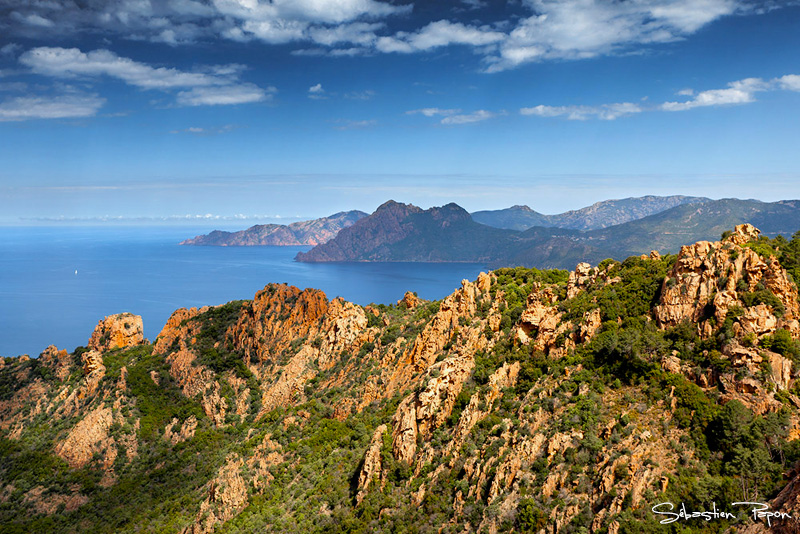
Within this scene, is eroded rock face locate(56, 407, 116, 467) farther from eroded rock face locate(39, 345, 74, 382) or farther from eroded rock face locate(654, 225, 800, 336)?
eroded rock face locate(654, 225, 800, 336)

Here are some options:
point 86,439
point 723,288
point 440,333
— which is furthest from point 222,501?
point 723,288

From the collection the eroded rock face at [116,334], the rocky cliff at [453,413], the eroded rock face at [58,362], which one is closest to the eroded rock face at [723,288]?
the rocky cliff at [453,413]

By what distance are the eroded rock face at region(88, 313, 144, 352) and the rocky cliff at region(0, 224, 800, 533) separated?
321 inches

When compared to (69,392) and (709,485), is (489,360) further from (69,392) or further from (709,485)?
(69,392)

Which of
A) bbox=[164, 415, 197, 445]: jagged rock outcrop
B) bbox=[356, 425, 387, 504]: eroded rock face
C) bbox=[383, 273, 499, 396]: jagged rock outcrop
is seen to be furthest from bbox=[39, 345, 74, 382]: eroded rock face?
bbox=[356, 425, 387, 504]: eroded rock face

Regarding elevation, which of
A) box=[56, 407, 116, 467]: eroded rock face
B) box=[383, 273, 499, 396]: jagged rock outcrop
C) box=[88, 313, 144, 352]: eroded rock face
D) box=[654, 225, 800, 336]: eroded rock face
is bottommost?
box=[56, 407, 116, 467]: eroded rock face

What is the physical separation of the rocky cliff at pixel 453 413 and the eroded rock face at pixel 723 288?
147mm

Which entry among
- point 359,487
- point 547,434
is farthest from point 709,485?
point 359,487

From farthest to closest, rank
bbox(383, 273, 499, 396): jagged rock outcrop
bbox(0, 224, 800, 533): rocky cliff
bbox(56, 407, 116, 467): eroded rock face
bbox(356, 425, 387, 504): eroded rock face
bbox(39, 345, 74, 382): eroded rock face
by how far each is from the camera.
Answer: bbox(39, 345, 74, 382): eroded rock face < bbox(56, 407, 116, 467): eroded rock face < bbox(383, 273, 499, 396): jagged rock outcrop < bbox(356, 425, 387, 504): eroded rock face < bbox(0, 224, 800, 533): rocky cliff

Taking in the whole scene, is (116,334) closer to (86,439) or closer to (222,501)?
(86,439)

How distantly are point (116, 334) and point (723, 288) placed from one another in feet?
305

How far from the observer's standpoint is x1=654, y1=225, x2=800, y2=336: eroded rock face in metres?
33.6

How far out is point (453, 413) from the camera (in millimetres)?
43969

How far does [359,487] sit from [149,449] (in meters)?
39.5
